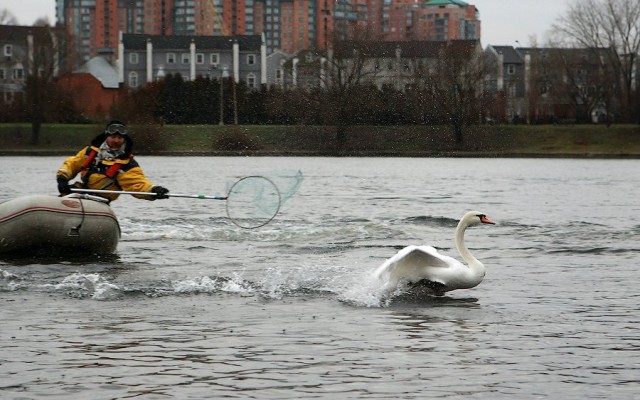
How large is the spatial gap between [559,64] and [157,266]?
332 ft

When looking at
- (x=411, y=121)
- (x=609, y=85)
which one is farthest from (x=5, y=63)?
(x=609, y=85)

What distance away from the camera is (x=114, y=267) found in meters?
16.5

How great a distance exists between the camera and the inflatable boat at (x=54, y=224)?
53.6ft

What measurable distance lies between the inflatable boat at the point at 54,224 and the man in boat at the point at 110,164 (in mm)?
335

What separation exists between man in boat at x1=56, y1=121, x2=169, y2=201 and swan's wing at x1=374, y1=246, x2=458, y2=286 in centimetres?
489

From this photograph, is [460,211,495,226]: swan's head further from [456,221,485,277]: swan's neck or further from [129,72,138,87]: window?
[129,72,138,87]: window

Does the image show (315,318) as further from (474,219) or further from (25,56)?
(25,56)

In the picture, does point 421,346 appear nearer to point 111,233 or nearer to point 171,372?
point 171,372

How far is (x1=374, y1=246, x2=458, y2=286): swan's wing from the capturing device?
43.7 ft

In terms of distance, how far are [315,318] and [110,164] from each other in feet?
19.1

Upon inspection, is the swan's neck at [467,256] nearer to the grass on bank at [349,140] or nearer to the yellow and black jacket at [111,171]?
the yellow and black jacket at [111,171]

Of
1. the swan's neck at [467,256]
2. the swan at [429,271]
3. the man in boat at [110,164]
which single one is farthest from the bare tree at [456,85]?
the swan at [429,271]

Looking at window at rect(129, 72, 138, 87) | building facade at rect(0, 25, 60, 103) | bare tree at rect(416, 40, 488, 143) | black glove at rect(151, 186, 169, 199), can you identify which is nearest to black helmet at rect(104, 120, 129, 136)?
black glove at rect(151, 186, 169, 199)

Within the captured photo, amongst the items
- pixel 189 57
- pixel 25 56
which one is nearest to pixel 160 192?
pixel 25 56
